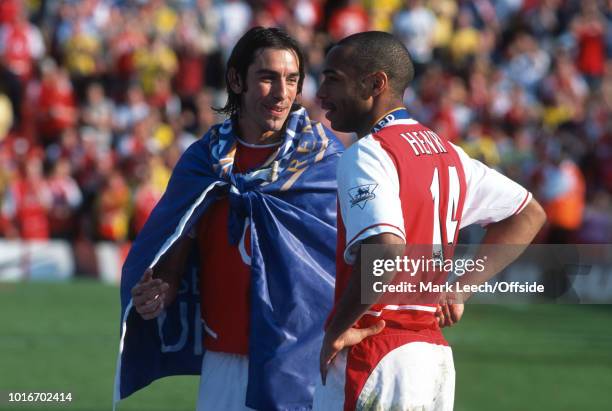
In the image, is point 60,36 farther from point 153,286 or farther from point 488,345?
point 153,286

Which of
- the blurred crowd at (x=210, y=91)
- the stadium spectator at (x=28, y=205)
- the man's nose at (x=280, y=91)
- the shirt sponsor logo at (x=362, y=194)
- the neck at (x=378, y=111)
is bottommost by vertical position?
the shirt sponsor logo at (x=362, y=194)

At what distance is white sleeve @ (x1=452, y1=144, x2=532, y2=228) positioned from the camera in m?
4.39

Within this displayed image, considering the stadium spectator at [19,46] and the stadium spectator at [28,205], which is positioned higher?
the stadium spectator at [19,46]

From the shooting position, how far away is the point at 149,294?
5.02 meters

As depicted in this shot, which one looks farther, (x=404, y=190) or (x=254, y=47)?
(x=254, y=47)

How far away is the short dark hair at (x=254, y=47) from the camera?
17.1 ft

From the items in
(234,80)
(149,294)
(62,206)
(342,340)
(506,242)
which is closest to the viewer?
(342,340)

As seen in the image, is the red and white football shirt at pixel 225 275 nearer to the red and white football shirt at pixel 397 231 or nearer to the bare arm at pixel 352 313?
the red and white football shirt at pixel 397 231

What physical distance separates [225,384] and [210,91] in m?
15.4

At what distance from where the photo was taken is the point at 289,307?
4992mm

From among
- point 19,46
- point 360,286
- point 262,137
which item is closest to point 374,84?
point 360,286

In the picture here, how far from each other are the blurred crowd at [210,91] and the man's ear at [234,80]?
11.5 meters

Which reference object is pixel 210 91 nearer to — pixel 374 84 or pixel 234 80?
pixel 234 80

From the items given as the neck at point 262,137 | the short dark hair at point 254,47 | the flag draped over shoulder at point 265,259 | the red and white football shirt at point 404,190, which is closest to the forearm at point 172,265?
the flag draped over shoulder at point 265,259
